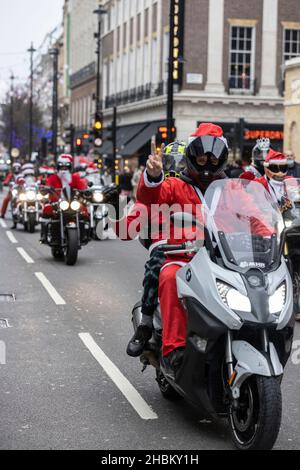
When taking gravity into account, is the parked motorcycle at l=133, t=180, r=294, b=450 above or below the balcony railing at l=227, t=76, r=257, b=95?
below

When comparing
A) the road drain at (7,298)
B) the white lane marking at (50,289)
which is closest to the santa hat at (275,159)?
the white lane marking at (50,289)

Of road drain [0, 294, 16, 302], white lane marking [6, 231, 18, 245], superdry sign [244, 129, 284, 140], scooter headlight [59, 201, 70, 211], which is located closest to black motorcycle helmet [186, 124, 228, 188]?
road drain [0, 294, 16, 302]

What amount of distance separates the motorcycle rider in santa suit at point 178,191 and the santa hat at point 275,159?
17.5ft

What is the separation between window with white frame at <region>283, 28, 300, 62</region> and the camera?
48.1 m

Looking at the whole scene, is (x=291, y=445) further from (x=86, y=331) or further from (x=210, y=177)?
(x=86, y=331)

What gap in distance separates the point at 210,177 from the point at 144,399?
172 cm

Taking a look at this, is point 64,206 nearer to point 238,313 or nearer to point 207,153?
point 207,153

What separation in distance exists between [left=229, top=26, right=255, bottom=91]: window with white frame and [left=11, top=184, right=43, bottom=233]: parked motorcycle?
23.1m

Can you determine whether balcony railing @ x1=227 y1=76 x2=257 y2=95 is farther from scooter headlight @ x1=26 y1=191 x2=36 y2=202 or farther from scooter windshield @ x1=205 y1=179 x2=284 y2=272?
scooter windshield @ x1=205 y1=179 x2=284 y2=272

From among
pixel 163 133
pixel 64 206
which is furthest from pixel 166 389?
pixel 163 133

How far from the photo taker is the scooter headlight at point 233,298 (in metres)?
5.50

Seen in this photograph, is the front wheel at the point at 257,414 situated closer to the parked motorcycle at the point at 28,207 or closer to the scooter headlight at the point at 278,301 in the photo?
the scooter headlight at the point at 278,301

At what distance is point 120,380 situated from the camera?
7680 millimetres

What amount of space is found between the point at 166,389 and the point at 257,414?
158 cm
